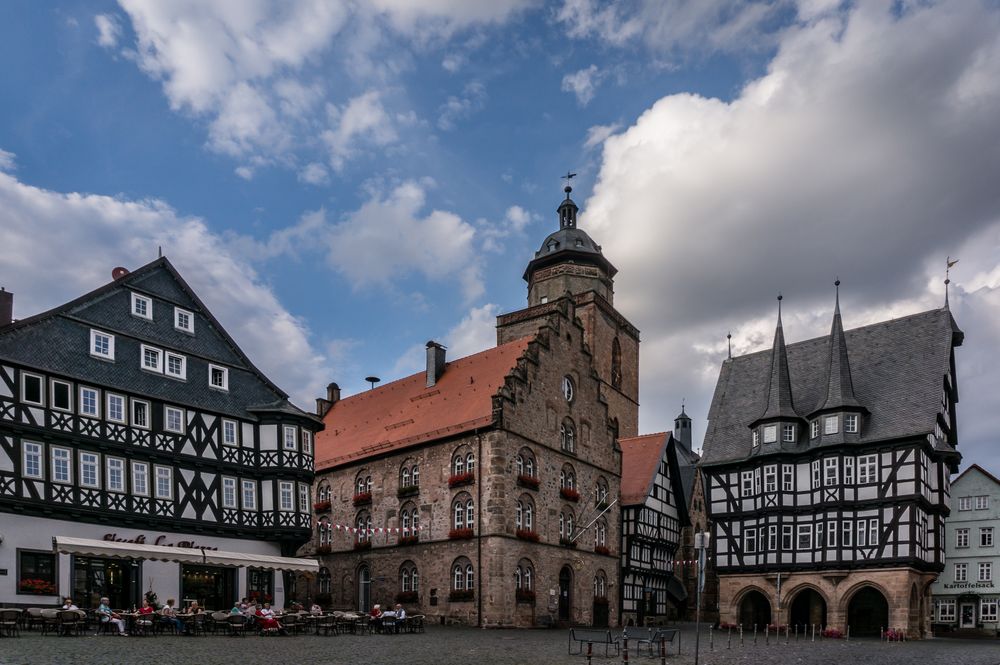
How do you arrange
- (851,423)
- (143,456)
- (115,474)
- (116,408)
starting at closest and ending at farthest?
(115,474) → (116,408) → (143,456) → (851,423)

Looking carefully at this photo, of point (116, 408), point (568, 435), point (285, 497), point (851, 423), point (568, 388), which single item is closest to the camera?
point (116, 408)

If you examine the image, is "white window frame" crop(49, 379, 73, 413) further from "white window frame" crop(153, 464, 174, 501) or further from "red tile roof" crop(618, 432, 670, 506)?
"red tile roof" crop(618, 432, 670, 506)

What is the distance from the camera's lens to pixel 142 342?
3362 cm

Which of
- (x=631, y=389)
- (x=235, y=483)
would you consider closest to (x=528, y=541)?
(x=235, y=483)

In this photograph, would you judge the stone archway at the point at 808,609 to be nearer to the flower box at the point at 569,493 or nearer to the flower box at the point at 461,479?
the flower box at the point at 569,493

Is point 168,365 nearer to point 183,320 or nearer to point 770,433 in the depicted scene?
point 183,320

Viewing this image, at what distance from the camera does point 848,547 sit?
44906 millimetres

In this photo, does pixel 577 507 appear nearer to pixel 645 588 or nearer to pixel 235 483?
pixel 645 588

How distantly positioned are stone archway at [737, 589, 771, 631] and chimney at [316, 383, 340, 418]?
2824cm

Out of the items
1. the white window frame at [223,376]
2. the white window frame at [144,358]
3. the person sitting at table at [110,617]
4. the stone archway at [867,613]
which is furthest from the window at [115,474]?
the stone archway at [867,613]

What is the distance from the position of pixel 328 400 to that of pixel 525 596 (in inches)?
967

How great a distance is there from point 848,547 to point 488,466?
19.7 meters

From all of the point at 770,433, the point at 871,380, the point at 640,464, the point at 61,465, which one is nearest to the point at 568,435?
the point at 640,464

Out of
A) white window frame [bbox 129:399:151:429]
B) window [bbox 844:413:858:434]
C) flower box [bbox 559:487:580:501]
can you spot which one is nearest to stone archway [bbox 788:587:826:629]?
window [bbox 844:413:858:434]
